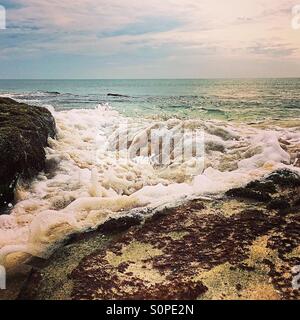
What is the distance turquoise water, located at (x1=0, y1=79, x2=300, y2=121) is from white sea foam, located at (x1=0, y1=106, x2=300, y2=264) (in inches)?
23.9

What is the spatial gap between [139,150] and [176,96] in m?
3.13

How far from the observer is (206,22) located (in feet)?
20.7

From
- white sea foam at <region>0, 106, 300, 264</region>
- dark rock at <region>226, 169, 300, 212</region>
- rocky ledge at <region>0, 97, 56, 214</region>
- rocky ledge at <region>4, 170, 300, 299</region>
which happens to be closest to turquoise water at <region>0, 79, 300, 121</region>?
white sea foam at <region>0, 106, 300, 264</region>

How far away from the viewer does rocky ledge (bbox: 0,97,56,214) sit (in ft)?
16.2

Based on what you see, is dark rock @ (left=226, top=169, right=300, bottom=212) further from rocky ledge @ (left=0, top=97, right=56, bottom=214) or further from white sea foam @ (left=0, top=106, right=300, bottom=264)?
rocky ledge @ (left=0, top=97, right=56, bottom=214)

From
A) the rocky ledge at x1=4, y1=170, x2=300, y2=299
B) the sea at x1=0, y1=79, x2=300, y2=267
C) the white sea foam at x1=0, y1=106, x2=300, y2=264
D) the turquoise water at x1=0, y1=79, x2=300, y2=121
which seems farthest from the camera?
the turquoise water at x1=0, y1=79, x2=300, y2=121

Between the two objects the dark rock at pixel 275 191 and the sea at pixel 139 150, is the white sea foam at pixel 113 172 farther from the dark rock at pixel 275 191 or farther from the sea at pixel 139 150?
the dark rock at pixel 275 191

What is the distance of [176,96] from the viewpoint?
939 cm

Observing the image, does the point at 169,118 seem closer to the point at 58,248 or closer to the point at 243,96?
the point at 243,96

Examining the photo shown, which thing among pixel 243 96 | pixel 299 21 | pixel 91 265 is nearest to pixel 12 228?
pixel 91 265

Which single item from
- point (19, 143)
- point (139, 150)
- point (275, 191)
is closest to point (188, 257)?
point (275, 191)

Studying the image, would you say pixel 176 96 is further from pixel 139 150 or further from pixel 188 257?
pixel 188 257

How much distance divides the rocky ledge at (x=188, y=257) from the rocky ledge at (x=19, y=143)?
1.24 metres

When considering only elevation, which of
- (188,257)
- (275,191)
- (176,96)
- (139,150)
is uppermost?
(176,96)
